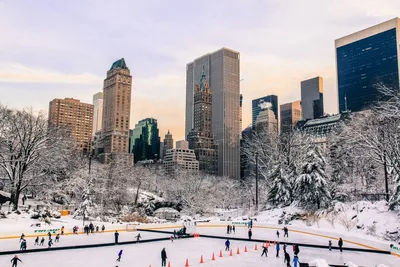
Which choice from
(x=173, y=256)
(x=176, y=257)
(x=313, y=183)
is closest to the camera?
(x=176, y=257)

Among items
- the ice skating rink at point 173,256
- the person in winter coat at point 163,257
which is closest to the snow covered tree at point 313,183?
the ice skating rink at point 173,256

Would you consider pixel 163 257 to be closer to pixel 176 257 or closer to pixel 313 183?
pixel 176 257

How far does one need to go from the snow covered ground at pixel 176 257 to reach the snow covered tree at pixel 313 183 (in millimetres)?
17547

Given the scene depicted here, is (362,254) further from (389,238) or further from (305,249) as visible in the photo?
(389,238)

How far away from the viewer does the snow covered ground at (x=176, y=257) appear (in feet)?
82.0

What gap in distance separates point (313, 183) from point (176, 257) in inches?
1059

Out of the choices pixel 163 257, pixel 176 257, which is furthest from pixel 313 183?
pixel 163 257

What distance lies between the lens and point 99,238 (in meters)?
37.3

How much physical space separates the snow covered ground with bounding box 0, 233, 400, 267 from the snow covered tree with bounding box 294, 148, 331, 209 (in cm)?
1755

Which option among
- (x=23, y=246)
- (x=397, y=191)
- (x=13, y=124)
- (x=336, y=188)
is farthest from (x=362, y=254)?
(x=13, y=124)

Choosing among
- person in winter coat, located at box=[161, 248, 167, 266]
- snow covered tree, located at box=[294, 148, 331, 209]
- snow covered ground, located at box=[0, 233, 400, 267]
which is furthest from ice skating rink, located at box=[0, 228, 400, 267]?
snow covered tree, located at box=[294, 148, 331, 209]

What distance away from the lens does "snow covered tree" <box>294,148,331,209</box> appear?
156ft

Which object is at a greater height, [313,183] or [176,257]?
[313,183]

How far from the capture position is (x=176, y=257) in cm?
2727
